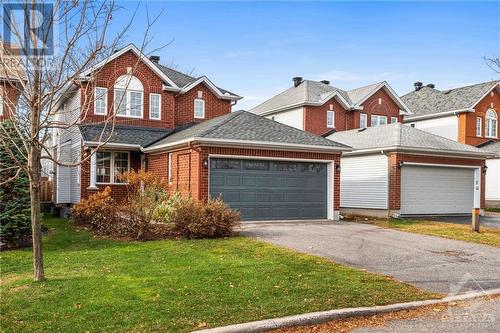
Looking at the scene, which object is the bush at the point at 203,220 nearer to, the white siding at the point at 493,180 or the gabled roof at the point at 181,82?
the gabled roof at the point at 181,82

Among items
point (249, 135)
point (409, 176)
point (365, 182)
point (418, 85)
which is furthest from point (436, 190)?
point (418, 85)

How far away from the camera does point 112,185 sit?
20.2 metres

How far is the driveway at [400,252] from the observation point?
29.0ft

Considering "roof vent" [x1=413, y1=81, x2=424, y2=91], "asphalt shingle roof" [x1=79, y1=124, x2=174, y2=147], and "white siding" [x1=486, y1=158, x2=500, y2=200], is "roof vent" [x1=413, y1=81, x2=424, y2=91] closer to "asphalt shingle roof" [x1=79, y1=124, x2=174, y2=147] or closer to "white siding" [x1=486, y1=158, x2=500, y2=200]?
"white siding" [x1=486, y1=158, x2=500, y2=200]

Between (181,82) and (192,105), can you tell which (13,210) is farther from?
(181,82)

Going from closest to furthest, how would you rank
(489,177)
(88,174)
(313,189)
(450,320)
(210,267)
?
(450,320), (210,267), (313,189), (88,174), (489,177)

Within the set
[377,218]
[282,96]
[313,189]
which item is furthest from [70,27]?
[282,96]

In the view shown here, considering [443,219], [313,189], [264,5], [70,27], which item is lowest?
[443,219]

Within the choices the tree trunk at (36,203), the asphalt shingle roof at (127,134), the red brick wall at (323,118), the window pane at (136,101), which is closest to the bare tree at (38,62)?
the tree trunk at (36,203)

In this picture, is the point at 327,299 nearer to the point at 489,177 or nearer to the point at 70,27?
the point at 70,27

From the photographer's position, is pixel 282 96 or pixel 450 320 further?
pixel 282 96

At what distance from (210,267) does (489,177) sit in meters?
27.4

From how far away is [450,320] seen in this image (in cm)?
643

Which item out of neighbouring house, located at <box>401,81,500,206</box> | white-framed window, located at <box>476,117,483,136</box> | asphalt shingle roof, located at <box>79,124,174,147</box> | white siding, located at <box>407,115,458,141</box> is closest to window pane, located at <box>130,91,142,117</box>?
asphalt shingle roof, located at <box>79,124,174,147</box>
